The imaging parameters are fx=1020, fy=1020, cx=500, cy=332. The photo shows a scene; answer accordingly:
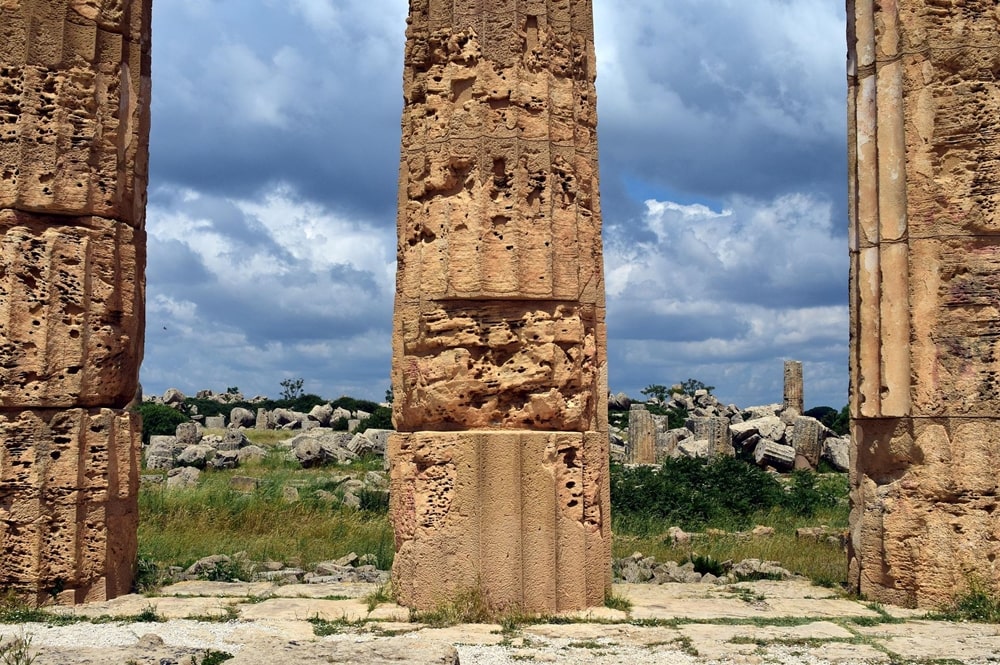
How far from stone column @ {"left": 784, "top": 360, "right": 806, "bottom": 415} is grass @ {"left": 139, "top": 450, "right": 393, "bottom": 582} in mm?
17617

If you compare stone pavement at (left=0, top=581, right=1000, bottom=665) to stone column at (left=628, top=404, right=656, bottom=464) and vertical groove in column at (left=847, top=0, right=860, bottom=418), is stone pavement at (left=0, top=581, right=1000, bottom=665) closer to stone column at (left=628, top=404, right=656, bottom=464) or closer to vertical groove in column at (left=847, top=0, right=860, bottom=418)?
vertical groove in column at (left=847, top=0, right=860, bottom=418)

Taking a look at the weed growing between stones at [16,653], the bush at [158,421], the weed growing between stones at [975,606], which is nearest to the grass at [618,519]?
the weed growing between stones at [975,606]

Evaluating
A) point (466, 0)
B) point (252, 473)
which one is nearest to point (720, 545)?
point (466, 0)

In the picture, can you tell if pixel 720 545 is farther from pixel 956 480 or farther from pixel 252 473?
pixel 252 473

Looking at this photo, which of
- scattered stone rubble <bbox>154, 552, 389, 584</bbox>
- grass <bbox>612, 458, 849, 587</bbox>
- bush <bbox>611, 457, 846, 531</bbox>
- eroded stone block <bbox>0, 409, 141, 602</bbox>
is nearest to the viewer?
eroded stone block <bbox>0, 409, 141, 602</bbox>

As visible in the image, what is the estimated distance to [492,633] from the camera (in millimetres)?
6105

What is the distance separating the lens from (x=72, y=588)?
7.03 m

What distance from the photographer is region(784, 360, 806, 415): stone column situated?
28230mm

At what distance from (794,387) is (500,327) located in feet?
75.5

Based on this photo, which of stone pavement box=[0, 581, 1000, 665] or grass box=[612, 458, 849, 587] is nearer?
stone pavement box=[0, 581, 1000, 665]

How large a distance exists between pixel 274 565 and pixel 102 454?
7.78ft

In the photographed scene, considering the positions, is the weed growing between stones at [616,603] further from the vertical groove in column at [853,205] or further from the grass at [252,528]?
the grass at [252,528]

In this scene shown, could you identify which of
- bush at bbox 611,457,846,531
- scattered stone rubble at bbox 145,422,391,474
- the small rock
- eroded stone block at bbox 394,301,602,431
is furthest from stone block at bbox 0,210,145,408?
scattered stone rubble at bbox 145,422,391,474

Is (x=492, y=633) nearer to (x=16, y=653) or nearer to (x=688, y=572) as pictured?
(x=16, y=653)
